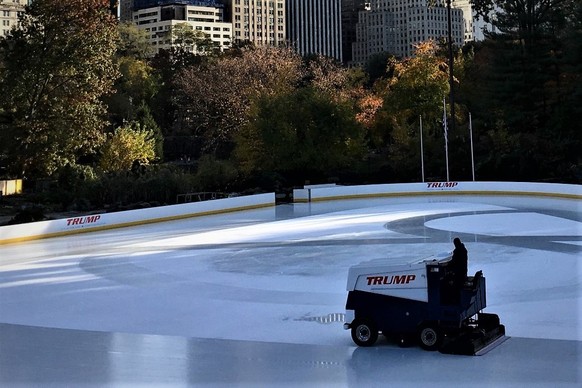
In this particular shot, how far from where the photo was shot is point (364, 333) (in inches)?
529

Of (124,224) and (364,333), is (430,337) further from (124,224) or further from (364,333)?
(124,224)

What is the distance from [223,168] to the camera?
54.4 metres

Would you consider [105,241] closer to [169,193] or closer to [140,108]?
[169,193]

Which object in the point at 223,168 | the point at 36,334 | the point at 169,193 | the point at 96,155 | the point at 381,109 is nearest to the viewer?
the point at 36,334

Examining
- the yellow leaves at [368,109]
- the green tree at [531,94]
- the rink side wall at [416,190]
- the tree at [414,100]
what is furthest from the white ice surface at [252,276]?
the yellow leaves at [368,109]

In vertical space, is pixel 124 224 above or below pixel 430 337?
above

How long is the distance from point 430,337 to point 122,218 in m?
25.4

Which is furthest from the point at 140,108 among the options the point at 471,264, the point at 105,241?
the point at 471,264

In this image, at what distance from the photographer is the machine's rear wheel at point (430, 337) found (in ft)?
42.4

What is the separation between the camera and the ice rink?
1201 cm

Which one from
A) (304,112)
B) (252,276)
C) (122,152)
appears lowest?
(252,276)

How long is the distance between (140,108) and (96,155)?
1476 cm

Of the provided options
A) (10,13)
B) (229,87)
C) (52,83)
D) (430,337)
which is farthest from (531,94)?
(10,13)

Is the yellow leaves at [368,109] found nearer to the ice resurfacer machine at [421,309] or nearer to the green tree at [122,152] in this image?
the green tree at [122,152]
